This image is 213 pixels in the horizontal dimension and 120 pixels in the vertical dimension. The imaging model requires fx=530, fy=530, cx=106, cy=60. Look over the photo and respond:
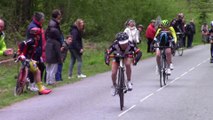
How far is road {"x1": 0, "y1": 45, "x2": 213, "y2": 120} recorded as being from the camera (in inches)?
417

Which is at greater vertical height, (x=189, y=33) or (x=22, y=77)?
(x=22, y=77)

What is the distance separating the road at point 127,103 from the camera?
10.6 meters

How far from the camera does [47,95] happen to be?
13.7 m

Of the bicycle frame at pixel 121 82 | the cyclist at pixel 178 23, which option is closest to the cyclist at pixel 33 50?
the bicycle frame at pixel 121 82

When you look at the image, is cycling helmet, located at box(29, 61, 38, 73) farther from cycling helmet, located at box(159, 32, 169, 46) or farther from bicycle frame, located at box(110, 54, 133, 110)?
cycling helmet, located at box(159, 32, 169, 46)

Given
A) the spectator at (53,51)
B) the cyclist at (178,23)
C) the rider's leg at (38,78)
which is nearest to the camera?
the rider's leg at (38,78)

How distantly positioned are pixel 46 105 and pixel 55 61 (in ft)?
11.0

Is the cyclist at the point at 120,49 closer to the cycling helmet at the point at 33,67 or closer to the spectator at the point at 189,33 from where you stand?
the cycling helmet at the point at 33,67

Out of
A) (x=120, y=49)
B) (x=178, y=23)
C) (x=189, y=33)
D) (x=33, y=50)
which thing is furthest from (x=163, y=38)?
(x=189, y=33)

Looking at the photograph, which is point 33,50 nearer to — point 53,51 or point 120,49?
point 53,51

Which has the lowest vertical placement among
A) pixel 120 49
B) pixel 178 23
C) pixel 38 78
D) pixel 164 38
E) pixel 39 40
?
pixel 38 78

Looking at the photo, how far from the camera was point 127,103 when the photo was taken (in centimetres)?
1218

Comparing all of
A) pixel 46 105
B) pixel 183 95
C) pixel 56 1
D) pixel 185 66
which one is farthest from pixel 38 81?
pixel 56 1

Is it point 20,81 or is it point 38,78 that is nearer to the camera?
point 20,81
